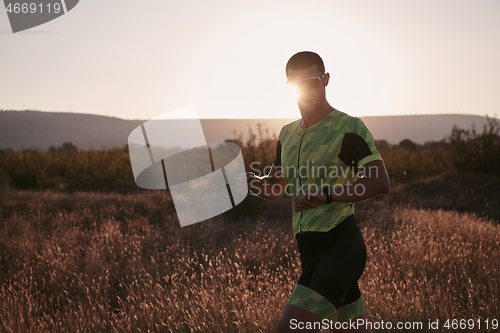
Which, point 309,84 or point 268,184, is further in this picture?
point 268,184

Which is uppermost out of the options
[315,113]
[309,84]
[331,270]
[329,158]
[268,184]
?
[309,84]

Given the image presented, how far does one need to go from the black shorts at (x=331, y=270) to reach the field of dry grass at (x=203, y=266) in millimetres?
1239

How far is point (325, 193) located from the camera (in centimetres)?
211

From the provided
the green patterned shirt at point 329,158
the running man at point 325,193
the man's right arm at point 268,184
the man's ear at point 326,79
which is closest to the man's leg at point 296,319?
the running man at point 325,193

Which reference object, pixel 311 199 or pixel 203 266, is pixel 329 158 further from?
pixel 203 266

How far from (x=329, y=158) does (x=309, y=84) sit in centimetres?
43

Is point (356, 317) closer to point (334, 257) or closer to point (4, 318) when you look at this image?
point (334, 257)

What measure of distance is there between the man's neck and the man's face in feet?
0.11

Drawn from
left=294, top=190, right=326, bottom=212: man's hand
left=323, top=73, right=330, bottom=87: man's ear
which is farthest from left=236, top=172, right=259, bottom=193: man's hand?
left=323, top=73, right=330, bottom=87: man's ear

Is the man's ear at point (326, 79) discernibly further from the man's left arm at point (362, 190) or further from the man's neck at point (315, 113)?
the man's left arm at point (362, 190)

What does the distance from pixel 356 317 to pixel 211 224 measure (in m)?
6.60

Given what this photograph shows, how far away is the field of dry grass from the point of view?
3.70 m

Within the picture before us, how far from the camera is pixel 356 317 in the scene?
2.37 meters

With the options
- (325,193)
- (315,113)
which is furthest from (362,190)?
(315,113)
